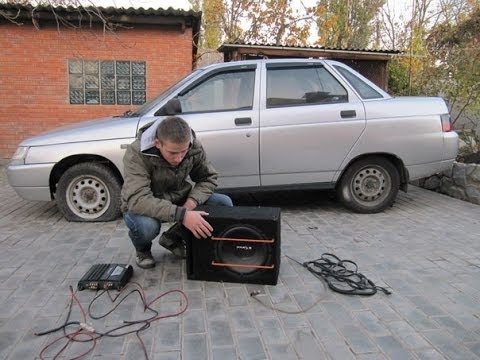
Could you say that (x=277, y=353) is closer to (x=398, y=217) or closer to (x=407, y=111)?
(x=398, y=217)

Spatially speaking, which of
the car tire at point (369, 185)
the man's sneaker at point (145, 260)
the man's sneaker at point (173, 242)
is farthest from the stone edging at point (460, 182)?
the man's sneaker at point (145, 260)

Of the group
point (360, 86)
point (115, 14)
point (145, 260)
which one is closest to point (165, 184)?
point (145, 260)

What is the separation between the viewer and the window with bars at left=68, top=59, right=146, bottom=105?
417 inches

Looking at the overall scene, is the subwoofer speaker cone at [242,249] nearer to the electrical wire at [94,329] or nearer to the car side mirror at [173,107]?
the electrical wire at [94,329]

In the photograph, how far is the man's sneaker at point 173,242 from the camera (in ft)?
13.3

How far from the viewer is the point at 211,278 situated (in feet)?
11.9

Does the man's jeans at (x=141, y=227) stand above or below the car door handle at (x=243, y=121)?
below

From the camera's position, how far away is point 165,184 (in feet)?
12.3

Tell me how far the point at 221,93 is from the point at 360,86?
1761mm

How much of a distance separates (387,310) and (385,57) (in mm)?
9340

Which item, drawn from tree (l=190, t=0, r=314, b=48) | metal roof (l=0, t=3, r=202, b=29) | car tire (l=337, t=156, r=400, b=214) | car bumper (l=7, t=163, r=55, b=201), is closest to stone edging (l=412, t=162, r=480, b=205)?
car tire (l=337, t=156, r=400, b=214)

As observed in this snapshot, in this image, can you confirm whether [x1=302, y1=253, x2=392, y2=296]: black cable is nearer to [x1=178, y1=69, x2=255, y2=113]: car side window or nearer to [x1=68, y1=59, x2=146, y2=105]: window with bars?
[x1=178, y1=69, x2=255, y2=113]: car side window

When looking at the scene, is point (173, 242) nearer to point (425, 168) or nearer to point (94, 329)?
point (94, 329)

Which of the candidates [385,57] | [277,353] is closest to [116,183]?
[277,353]
